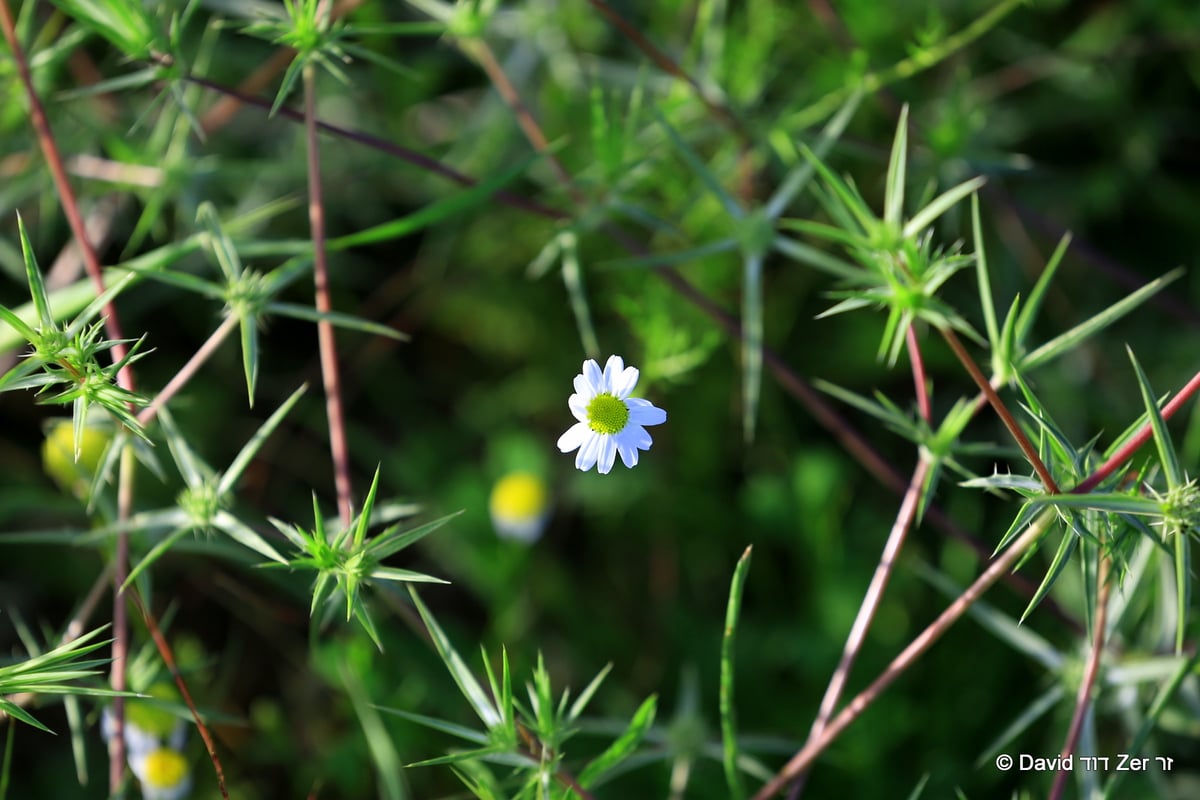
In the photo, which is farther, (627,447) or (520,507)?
(520,507)

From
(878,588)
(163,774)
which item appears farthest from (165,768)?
(878,588)

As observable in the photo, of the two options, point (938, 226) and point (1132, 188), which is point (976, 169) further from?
point (1132, 188)

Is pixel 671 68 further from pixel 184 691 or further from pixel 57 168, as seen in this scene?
pixel 184 691

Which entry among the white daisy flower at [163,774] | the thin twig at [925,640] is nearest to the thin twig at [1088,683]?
the thin twig at [925,640]

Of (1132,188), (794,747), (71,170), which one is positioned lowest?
(794,747)

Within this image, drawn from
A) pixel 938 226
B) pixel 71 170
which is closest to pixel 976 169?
pixel 938 226

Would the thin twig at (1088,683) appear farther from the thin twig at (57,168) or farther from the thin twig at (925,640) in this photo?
the thin twig at (57,168)
